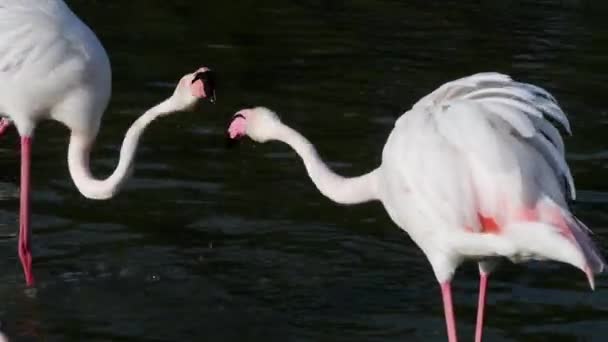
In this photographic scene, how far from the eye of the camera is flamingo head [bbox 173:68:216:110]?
24.3 feet

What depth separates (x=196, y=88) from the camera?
7.43 metres

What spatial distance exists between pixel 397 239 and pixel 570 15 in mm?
7676

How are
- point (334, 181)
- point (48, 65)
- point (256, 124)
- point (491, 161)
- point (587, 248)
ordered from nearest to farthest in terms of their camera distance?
point (587, 248) → point (491, 161) → point (334, 181) → point (256, 124) → point (48, 65)

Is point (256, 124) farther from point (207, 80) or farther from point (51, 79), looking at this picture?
point (51, 79)

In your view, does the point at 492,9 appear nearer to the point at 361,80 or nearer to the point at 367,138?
the point at 361,80

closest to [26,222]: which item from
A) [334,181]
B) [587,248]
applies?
[334,181]

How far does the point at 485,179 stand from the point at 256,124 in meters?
1.54

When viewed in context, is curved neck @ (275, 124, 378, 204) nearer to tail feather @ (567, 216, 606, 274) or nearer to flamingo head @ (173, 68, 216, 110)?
flamingo head @ (173, 68, 216, 110)

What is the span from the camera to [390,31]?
1447cm

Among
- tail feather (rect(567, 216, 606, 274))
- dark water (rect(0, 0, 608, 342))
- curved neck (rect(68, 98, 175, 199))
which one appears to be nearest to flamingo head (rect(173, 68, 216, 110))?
curved neck (rect(68, 98, 175, 199))

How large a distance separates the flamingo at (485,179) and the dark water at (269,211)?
3.21ft

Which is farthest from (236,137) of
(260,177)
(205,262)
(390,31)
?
(390,31)

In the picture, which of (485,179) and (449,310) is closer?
(485,179)

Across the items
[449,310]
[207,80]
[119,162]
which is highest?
[207,80]
